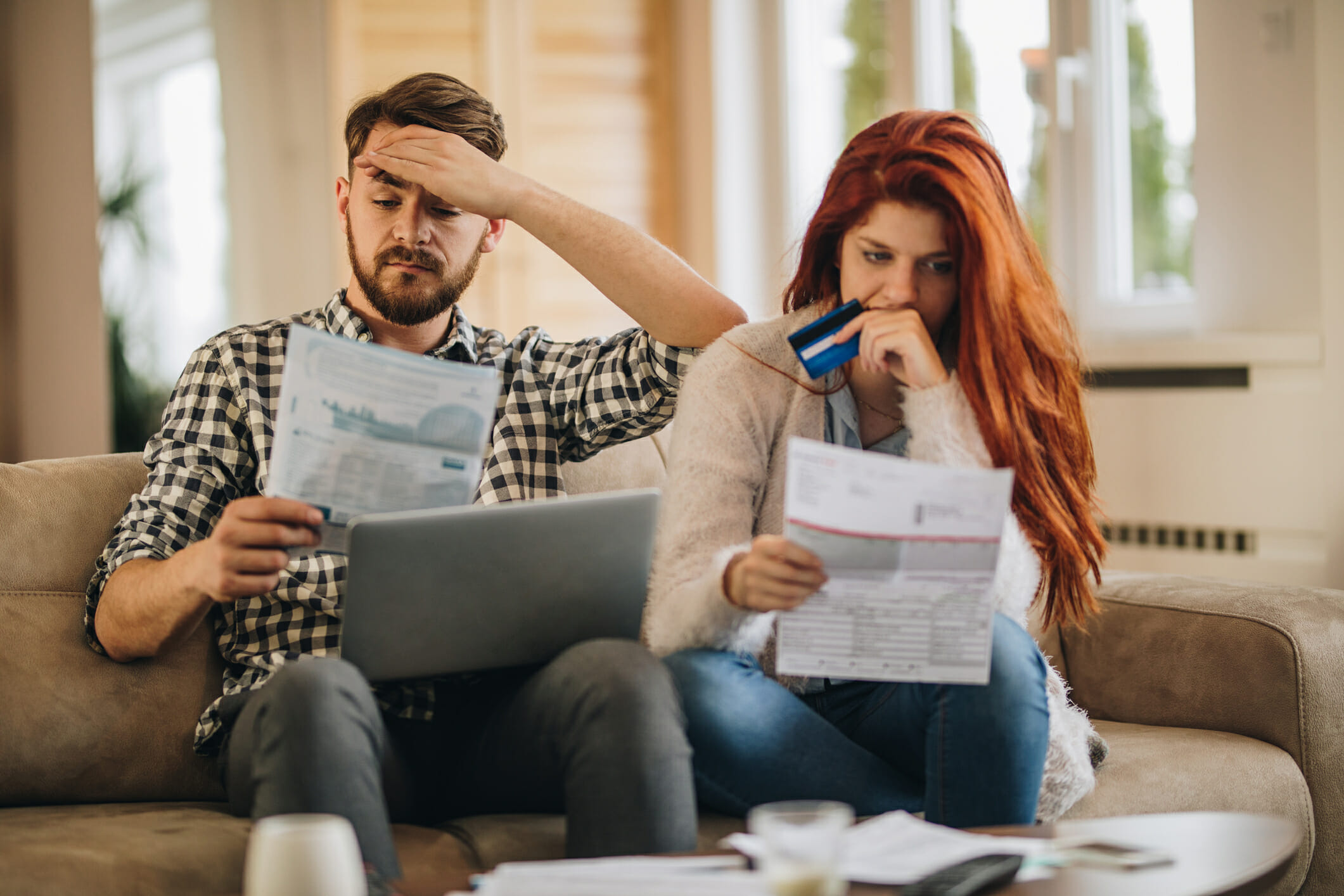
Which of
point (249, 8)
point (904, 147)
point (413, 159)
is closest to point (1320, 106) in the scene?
point (904, 147)

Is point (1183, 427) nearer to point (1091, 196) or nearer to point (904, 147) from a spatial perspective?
point (1091, 196)

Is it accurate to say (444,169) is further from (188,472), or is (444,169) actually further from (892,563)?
(892,563)

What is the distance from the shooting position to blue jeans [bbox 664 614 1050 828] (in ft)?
4.13

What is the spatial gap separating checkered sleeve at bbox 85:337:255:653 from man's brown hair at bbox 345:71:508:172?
0.35 meters

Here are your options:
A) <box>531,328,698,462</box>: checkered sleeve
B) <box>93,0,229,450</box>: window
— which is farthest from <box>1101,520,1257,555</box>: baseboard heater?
<box>93,0,229,450</box>: window

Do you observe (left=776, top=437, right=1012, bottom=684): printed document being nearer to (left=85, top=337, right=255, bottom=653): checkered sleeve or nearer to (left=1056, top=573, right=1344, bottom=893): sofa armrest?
(left=1056, top=573, right=1344, bottom=893): sofa armrest

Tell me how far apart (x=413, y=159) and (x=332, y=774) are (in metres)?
0.85

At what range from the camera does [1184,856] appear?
0.99m

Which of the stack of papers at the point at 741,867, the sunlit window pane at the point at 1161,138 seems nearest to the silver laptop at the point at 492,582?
the stack of papers at the point at 741,867

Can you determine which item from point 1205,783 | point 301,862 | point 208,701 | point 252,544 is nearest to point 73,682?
point 208,701

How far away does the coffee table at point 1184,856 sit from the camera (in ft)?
2.97

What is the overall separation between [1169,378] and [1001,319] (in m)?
1.40

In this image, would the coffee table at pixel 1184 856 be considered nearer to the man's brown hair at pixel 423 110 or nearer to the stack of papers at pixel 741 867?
the stack of papers at pixel 741 867

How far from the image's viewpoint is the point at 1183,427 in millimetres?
2605
